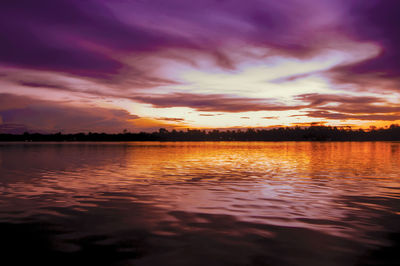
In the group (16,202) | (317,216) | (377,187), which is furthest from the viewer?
(377,187)

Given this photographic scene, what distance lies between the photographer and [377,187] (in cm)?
2384

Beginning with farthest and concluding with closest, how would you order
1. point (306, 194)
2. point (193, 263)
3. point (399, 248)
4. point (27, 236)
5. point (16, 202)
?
point (306, 194), point (16, 202), point (27, 236), point (399, 248), point (193, 263)

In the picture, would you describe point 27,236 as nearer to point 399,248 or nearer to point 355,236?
point 355,236

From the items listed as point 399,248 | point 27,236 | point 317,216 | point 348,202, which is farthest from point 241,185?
point 27,236

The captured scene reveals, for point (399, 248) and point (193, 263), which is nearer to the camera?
point (193, 263)

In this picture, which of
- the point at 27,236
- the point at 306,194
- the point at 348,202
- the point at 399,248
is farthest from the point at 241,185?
the point at 27,236

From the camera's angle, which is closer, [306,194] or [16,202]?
[16,202]

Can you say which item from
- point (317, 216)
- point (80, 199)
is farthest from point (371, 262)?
point (80, 199)

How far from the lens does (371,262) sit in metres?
9.34

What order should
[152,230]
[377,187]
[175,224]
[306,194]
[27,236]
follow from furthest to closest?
[377,187]
[306,194]
[175,224]
[152,230]
[27,236]

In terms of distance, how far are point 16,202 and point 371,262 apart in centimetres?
1844

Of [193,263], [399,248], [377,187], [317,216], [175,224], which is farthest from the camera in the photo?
[377,187]

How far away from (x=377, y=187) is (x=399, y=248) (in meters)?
15.2

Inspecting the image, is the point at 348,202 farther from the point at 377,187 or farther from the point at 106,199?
the point at 106,199
